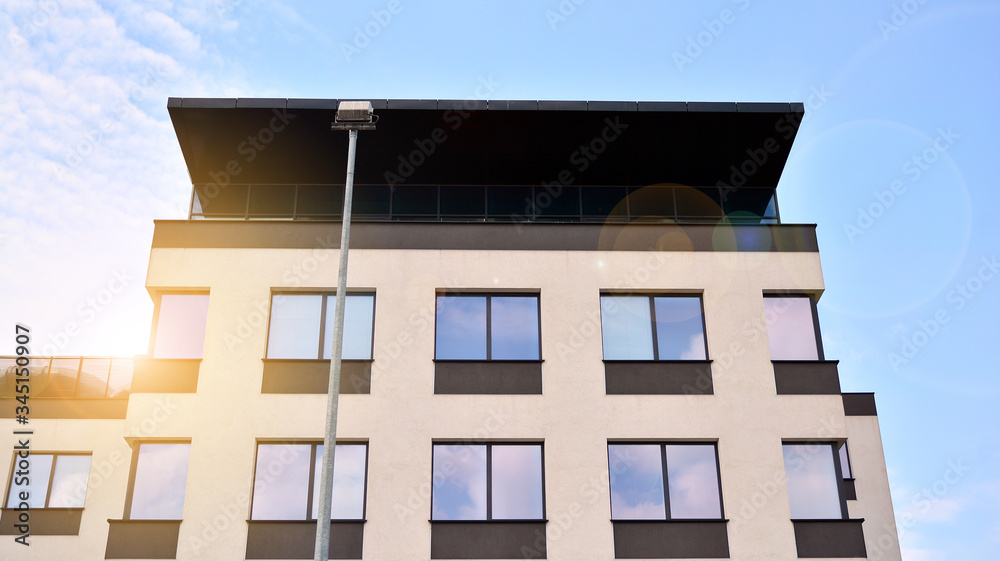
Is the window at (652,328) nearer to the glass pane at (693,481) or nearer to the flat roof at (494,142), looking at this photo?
the glass pane at (693,481)

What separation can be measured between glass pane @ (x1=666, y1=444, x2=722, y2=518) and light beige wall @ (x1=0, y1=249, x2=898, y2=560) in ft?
0.94

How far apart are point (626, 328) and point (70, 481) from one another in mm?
13248

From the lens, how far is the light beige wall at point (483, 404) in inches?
620

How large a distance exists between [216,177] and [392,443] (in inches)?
323

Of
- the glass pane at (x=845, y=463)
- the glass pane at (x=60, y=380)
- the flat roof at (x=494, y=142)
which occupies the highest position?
the flat roof at (x=494, y=142)

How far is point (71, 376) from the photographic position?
754 inches

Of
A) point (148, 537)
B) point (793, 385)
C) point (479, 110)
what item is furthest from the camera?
point (479, 110)

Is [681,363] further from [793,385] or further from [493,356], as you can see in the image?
[493,356]

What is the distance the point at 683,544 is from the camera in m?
15.8

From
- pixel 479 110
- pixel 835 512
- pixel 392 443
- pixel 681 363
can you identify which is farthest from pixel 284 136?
pixel 835 512

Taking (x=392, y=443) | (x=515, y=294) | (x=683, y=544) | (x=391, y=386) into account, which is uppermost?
(x=515, y=294)

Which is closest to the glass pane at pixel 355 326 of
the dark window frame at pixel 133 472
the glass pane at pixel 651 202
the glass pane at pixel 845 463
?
the dark window frame at pixel 133 472

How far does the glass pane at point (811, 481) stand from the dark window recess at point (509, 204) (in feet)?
25.6

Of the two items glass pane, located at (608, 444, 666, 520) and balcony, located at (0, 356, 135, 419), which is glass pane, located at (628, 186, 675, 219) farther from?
balcony, located at (0, 356, 135, 419)
